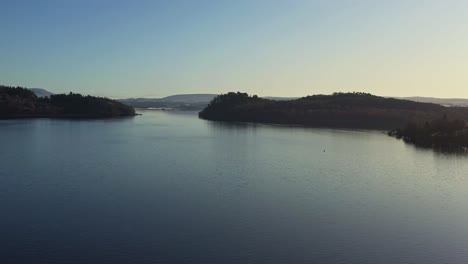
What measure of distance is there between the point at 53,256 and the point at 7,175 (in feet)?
35.7

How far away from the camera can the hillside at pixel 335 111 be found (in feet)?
209

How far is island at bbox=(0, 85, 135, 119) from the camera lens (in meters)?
76.0

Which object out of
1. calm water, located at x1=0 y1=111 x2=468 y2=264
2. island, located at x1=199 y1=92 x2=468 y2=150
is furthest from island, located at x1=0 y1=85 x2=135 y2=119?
calm water, located at x1=0 y1=111 x2=468 y2=264

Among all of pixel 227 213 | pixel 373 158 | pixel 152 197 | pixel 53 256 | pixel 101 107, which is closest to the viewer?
pixel 53 256

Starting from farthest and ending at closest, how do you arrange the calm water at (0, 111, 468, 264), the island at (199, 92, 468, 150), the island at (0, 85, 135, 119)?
1. the island at (0, 85, 135, 119)
2. the island at (199, 92, 468, 150)
3. the calm water at (0, 111, 468, 264)

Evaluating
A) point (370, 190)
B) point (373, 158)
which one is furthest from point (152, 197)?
point (373, 158)

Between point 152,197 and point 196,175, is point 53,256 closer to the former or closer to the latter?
point 152,197

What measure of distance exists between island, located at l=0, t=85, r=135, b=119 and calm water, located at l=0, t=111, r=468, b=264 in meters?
52.7

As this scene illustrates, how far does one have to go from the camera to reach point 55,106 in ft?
273

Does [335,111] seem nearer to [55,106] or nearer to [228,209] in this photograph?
[55,106]

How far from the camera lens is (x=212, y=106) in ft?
292

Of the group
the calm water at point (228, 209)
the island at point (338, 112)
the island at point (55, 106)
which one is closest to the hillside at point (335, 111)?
the island at point (338, 112)

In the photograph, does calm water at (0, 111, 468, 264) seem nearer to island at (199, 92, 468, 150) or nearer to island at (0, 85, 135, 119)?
island at (199, 92, 468, 150)

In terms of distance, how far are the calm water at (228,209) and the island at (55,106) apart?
52665 mm
